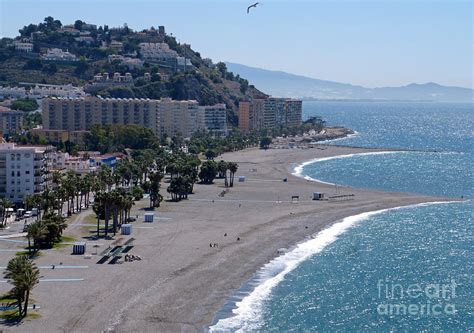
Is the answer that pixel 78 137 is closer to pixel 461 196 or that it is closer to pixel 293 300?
pixel 461 196

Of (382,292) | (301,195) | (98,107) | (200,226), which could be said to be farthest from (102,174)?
(98,107)

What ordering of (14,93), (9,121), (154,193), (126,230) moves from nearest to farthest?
(126,230)
(154,193)
(9,121)
(14,93)

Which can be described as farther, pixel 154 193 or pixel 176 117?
pixel 176 117

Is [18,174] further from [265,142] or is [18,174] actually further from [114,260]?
A: [265,142]

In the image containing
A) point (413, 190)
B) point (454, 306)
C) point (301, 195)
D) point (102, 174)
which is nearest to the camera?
point (454, 306)

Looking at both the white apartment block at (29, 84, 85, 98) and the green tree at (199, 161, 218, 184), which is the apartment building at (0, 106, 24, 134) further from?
the green tree at (199, 161, 218, 184)

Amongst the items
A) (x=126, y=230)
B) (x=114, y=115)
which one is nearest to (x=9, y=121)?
(x=114, y=115)
